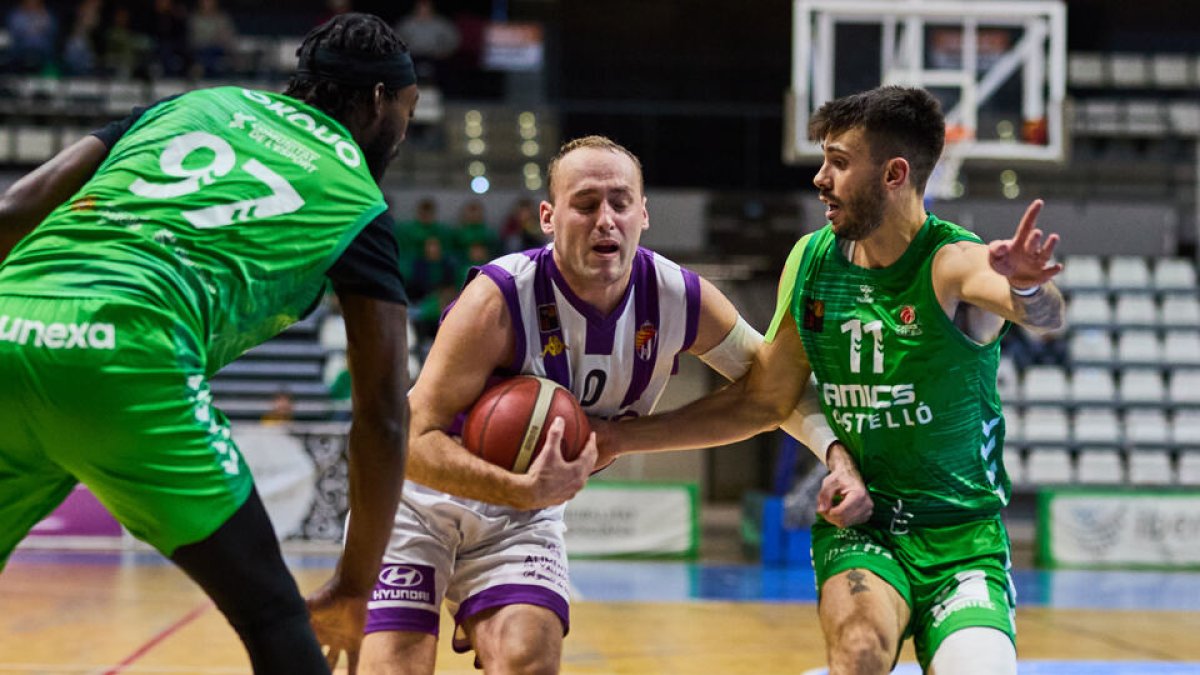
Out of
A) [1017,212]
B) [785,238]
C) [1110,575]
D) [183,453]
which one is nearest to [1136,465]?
[1110,575]

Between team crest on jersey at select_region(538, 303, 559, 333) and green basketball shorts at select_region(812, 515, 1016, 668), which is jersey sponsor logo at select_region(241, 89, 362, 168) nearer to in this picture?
team crest on jersey at select_region(538, 303, 559, 333)

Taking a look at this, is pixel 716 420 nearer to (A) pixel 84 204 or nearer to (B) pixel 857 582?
(B) pixel 857 582

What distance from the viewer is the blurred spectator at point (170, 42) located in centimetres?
1777

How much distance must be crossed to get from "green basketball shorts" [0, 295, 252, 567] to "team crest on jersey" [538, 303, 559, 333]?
1596 mm

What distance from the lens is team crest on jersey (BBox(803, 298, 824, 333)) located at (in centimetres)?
391

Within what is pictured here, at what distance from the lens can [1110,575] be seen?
12.2 meters

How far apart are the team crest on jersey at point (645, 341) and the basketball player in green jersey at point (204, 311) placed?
1405mm

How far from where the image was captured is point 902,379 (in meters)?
3.76

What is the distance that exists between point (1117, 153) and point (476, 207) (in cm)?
884

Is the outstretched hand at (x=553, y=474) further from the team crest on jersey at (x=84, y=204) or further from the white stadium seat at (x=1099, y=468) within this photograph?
the white stadium seat at (x=1099, y=468)

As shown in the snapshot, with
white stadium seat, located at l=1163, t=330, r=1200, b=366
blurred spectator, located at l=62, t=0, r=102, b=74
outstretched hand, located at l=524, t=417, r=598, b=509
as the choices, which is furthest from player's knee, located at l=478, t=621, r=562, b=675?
blurred spectator, located at l=62, t=0, r=102, b=74

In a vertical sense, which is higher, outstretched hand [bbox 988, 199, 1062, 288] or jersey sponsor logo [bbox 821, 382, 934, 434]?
outstretched hand [bbox 988, 199, 1062, 288]

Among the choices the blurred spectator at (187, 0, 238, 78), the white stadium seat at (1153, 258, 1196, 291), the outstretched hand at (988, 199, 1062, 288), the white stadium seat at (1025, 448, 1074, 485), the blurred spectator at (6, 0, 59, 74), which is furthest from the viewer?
the blurred spectator at (6, 0, 59, 74)

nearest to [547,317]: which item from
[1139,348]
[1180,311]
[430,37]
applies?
[1139,348]
